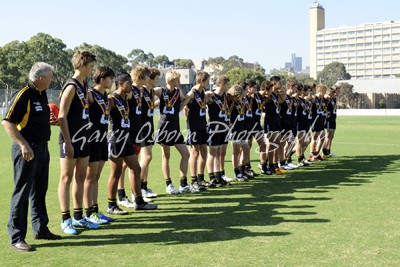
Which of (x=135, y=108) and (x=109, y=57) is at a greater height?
(x=109, y=57)

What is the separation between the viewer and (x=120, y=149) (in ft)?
22.8

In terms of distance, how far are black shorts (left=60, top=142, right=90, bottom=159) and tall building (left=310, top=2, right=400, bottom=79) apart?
18613 cm

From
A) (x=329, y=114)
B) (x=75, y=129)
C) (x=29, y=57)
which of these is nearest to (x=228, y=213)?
(x=75, y=129)

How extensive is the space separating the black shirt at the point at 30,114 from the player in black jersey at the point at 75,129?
312 millimetres

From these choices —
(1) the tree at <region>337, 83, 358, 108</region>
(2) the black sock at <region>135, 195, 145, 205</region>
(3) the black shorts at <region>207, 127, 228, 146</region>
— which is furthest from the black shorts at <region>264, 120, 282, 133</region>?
(1) the tree at <region>337, 83, 358, 108</region>

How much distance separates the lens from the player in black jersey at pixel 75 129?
5.90 m

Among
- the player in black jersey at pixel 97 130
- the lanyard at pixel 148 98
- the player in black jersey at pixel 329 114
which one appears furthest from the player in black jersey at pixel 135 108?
the player in black jersey at pixel 329 114

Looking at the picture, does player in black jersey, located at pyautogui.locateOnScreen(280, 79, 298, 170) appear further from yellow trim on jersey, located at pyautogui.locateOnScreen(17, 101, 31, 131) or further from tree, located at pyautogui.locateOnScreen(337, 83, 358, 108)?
tree, located at pyautogui.locateOnScreen(337, 83, 358, 108)

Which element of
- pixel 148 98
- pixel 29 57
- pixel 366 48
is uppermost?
pixel 366 48

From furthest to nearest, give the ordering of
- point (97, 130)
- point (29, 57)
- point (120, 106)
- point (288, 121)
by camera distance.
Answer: point (29, 57) < point (288, 121) < point (120, 106) < point (97, 130)

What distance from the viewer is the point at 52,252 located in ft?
17.1

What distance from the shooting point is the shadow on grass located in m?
5.84

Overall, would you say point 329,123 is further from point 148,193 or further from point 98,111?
point 98,111

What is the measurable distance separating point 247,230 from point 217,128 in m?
3.87
